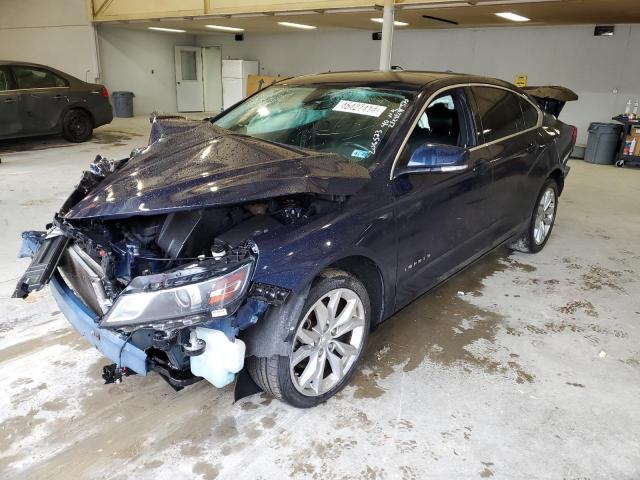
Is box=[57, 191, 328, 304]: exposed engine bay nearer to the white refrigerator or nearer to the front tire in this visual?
the front tire

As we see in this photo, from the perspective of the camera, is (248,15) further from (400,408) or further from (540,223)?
(400,408)

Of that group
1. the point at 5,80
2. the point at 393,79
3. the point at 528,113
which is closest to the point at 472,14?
the point at 528,113

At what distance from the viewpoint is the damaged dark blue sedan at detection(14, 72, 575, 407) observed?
73.7 inches

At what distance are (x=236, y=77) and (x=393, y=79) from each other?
41.5 feet

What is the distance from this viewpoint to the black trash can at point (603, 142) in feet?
29.5

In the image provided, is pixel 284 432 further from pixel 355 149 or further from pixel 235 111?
pixel 235 111

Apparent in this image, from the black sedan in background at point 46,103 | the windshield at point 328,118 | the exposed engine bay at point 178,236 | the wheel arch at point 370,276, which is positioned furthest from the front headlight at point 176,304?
the black sedan in background at point 46,103

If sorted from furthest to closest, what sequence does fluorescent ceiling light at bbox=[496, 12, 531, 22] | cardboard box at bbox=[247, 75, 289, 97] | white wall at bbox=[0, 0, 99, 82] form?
1. cardboard box at bbox=[247, 75, 289, 97]
2. white wall at bbox=[0, 0, 99, 82]
3. fluorescent ceiling light at bbox=[496, 12, 531, 22]

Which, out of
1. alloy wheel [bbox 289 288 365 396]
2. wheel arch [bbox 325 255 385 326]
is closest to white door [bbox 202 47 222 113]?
wheel arch [bbox 325 255 385 326]

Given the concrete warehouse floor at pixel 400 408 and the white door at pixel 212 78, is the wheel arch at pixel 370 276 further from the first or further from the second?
the white door at pixel 212 78

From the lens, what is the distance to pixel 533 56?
33.2 feet

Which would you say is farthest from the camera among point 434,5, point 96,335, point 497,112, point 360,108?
point 434,5

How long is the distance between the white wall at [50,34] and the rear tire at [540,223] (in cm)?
1222

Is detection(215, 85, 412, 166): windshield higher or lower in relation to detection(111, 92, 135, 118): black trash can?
higher
